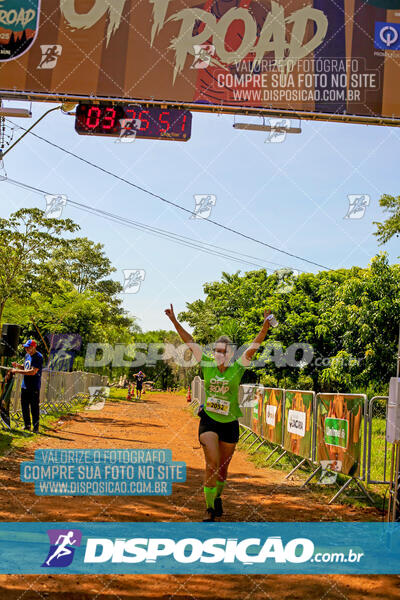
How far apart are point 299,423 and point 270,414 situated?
246 centimetres

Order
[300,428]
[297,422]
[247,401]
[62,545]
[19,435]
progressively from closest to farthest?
[62,545]
[300,428]
[297,422]
[19,435]
[247,401]

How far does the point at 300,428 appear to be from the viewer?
35.4ft

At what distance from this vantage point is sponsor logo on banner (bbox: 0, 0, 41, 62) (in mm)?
12922

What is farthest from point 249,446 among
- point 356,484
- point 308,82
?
point 308,82

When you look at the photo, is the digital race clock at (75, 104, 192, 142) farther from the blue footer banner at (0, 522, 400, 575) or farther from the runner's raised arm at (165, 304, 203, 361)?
the blue footer banner at (0, 522, 400, 575)

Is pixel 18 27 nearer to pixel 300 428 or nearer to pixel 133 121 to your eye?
pixel 133 121

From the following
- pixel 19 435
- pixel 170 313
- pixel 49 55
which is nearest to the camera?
pixel 170 313

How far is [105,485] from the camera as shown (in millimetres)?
8734

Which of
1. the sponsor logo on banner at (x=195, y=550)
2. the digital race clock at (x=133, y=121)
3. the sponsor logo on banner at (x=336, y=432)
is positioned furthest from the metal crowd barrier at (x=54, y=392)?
the sponsor logo on banner at (x=195, y=550)

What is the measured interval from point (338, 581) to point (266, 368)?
29.4 m

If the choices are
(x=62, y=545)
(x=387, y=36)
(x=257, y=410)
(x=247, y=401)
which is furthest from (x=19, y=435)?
(x=387, y=36)

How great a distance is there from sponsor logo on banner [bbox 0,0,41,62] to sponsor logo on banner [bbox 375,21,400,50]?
701 cm

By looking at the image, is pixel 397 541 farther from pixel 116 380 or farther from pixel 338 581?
pixel 116 380

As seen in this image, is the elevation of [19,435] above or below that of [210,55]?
below
